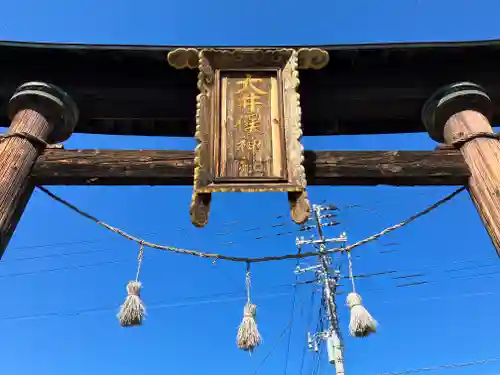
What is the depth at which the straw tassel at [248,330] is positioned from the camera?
3.56m

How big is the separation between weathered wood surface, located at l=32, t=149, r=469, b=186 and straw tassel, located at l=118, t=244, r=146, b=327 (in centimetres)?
95

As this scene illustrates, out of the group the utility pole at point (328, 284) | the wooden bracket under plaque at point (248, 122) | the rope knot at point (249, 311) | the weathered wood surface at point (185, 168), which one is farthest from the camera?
the utility pole at point (328, 284)

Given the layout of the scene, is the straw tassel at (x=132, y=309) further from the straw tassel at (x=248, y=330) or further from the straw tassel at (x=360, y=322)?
the straw tassel at (x=360, y=322)

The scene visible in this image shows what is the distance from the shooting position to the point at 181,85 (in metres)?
4.07

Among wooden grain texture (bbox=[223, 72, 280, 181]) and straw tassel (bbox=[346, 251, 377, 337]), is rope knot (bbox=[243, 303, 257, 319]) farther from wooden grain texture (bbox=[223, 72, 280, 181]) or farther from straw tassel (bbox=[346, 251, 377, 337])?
wooden grain texture (bbox=[223, 72, 280, 181])

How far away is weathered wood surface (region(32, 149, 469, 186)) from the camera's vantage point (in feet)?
10.9

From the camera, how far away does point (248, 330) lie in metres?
3.63

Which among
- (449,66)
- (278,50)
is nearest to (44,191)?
(278,50)

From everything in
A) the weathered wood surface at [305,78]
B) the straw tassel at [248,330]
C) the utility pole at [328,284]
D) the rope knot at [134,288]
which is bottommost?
the straw tassel at [248,330]

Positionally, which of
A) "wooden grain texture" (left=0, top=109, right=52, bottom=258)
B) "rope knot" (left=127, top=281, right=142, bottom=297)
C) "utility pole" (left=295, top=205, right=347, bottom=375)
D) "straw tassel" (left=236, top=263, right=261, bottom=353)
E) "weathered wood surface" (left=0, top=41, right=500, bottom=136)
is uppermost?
"utility pole" (left=295, top=205, right=347, bottom=375)

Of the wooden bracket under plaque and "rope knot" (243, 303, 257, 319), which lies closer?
the wooden bracket under plaque

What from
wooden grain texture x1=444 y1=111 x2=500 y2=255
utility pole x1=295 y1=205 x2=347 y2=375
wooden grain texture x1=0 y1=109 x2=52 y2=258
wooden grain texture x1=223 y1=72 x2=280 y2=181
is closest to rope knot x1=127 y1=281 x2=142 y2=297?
wooden grain texture x1=0 y1=109 x2=52 y2=258

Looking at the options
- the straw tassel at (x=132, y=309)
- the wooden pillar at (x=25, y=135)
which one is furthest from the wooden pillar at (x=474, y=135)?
the wooden pillar at (x=25, y=135)

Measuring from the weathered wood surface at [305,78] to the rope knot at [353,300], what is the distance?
1.70 metres
